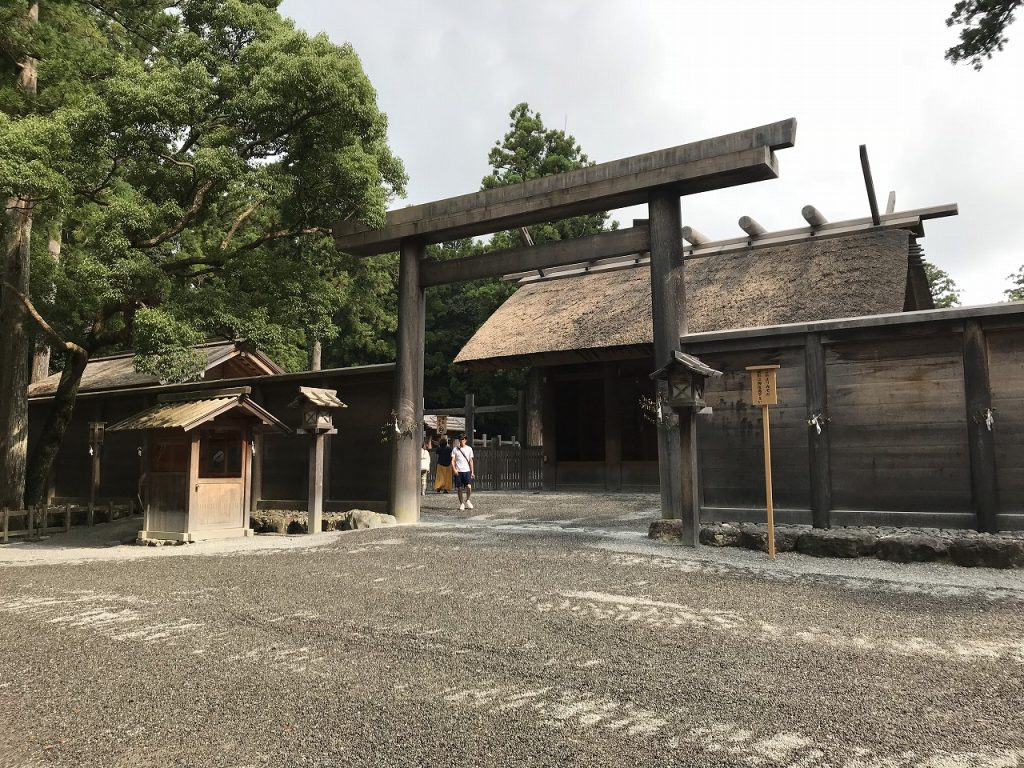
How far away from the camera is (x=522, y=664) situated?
3.70 metres

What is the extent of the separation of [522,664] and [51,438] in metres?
11.7

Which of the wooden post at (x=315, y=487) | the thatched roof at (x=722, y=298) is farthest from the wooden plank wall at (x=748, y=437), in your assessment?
the thatched roof at (x=722, y=298)

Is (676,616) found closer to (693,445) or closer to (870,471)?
(693,445)

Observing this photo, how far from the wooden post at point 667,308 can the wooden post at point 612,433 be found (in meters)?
8.55

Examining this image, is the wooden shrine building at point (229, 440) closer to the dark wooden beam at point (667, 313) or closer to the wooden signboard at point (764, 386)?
the dark wooden beam at point (667, 313)

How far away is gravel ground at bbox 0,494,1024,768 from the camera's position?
2723 mm

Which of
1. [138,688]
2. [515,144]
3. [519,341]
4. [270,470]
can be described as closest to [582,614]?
[138,688]

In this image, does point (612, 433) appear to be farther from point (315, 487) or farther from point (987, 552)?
point (987, 552)

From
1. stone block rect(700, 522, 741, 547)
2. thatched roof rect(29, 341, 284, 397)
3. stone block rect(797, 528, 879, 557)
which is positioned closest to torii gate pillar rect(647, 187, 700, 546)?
stone block rect(700, 522, 741, 547)

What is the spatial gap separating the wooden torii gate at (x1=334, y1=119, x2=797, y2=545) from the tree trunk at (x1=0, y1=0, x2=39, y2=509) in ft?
18.0

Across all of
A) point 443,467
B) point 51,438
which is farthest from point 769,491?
point 51,438

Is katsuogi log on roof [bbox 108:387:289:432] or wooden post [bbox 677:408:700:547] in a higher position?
katsuogi log on roof [bbox 108:387:289:432]

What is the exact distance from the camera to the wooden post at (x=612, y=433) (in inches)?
671

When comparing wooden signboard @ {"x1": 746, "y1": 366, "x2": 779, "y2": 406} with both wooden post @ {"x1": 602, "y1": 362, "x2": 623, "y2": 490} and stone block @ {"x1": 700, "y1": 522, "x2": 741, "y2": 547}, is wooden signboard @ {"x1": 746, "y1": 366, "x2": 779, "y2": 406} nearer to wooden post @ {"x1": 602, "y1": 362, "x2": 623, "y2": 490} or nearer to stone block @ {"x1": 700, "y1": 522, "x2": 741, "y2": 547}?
stone block @ {"x1": 700, "y1": 522, "x2": 741, "y2": 547}
